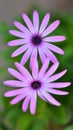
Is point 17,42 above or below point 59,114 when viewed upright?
above

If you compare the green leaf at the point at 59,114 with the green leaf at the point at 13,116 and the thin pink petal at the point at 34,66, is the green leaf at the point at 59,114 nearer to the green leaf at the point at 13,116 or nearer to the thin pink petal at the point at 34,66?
the green leaf at the point at 13,116

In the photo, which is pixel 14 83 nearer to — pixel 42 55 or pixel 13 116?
pixel 42 55

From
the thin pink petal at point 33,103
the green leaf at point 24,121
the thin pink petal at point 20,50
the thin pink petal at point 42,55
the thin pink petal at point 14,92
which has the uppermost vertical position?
the thin pink petal at point 20,50

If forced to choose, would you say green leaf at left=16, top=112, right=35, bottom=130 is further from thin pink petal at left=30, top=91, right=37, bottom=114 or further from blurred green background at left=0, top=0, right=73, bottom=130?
thin pink petal at left=30, top=91, right=37, bottom=114

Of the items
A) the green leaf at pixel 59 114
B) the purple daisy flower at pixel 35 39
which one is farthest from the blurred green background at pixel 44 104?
the purple daisy flower at pixel 35 39

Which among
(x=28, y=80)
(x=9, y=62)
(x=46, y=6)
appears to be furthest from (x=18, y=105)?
(x=46, y=6)

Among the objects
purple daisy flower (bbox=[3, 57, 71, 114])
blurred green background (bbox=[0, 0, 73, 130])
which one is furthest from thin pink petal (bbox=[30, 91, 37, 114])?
blurred green background (bbox=[0, 0, 73, 130])

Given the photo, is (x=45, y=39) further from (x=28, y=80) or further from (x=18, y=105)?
(x=18, y=105)

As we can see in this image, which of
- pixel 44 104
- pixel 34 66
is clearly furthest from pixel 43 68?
pixel 44 104
